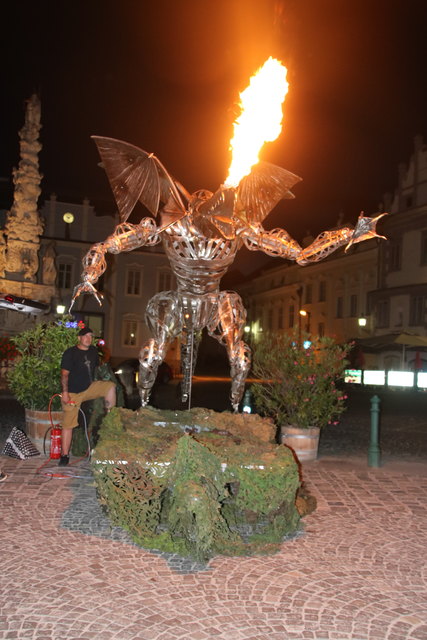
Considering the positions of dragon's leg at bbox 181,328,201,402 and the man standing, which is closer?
dragon's leg at bbox 181,328,201,402

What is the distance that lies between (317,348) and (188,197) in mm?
3702

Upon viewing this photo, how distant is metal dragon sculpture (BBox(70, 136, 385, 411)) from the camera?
18.7 ft

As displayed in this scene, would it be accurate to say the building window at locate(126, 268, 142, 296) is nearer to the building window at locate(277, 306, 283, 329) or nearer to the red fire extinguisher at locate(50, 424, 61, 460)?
the building window at locate(277, 306, 283, 329)

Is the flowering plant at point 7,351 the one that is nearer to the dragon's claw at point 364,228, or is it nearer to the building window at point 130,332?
the dragon's claw at point 364,228

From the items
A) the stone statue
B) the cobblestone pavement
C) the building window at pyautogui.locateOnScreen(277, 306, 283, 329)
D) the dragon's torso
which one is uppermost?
the building window at pyautogui.locateOnScreen(277, 306, 283, 329)

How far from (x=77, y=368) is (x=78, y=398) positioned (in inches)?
15.3

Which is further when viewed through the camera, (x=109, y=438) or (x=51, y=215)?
(x=51, y=215)

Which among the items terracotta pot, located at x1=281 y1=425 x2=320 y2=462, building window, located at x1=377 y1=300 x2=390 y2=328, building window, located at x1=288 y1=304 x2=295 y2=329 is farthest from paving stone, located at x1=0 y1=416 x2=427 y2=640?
building window, located at x1=288 y1=304 x2=295 y2=329

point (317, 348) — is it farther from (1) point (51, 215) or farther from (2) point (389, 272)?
(1) point (51, 215)

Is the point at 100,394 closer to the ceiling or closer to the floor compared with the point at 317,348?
closer to the floor

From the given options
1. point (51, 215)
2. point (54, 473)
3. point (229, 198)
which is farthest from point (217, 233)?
point (51, 215)

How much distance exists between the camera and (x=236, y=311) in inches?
251

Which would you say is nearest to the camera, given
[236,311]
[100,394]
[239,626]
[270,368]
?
[239,626]

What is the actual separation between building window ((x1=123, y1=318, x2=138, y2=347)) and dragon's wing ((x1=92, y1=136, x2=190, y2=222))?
33.0 meters
